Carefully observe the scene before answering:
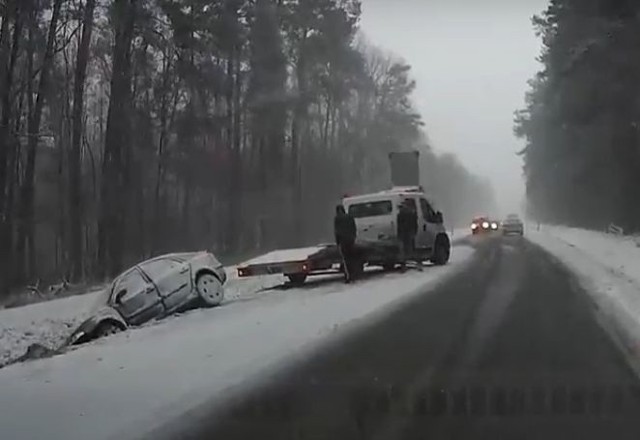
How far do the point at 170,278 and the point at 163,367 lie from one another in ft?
23.0

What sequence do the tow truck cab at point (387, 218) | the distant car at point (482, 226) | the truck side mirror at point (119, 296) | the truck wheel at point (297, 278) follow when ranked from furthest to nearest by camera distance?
the distant car at point (482, 226)
the tow truck cab at point (387, 218)
the truck wheel at point (297, 278)
the truck side mirror at point (119, 296)

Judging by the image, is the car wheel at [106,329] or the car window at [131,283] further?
the car window at [131,283]

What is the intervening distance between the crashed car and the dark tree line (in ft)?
69.6

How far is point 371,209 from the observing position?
2920cm

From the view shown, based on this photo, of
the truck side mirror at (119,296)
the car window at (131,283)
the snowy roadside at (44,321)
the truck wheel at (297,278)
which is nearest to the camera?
the truck side mirror at (119,296)

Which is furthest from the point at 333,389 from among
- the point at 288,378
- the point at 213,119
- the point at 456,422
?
the point at 213,119

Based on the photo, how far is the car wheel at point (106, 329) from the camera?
17011mm

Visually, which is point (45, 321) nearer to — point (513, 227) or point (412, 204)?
point (412, 204)

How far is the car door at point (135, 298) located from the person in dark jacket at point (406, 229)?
1100 cm

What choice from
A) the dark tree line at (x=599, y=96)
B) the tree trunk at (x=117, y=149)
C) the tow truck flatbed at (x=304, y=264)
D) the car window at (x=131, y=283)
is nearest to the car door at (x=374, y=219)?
the tow truck flatbed at (x=304, y=264)

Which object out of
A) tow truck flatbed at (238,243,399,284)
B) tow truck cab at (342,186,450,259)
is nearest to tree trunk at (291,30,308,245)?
tow truck cab at (342,186,450,259)

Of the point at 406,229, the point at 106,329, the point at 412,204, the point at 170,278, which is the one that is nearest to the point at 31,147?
the point at 412,204

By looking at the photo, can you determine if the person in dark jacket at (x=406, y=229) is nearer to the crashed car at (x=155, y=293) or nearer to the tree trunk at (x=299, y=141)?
the crashed car at (x=155, y=293)

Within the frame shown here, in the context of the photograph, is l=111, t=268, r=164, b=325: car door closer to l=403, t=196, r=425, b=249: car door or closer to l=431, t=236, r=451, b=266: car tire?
l=403, t=196, r=425, b=249: car door
